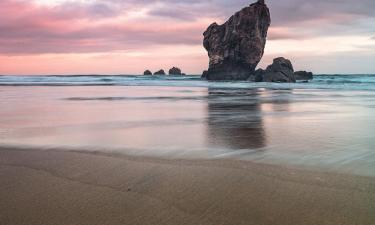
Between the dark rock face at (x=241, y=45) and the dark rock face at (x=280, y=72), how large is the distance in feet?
37.7

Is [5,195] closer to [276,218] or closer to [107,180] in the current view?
[107,180]

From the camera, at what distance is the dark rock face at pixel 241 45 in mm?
64438

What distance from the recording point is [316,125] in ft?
27.6

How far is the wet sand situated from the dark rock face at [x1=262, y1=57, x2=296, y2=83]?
A: 45308 mm

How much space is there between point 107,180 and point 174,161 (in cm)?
101

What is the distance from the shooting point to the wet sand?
3.06 m

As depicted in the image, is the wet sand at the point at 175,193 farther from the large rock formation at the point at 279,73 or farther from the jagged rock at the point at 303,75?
the jagged rock at the point at 303,75

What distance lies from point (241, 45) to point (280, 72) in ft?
54.5

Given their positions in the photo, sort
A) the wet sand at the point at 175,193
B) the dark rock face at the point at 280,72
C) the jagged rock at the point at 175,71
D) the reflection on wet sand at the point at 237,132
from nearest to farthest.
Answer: the wet sand at the point at 175,193
the reflection on wet sand at the point at 237,132
the dark rock face at the point at 280,72
the jagged rock at the point at 175,71

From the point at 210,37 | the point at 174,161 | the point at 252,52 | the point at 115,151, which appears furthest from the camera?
the point at 210,37

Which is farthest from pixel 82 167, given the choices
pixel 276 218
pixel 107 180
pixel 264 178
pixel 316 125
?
pixel 316 125

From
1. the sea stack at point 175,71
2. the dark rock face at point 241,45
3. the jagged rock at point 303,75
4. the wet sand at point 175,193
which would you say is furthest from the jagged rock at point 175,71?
the wet sand at point 175,193

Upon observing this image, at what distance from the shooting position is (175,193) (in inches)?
141

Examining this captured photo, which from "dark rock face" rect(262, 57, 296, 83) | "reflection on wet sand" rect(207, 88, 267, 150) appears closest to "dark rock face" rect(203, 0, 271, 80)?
"dark rock face" rect(262, 57, 296, 83)
